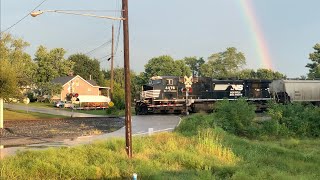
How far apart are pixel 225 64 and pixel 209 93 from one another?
7437 centimetres

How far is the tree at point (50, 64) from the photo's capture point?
372 ft

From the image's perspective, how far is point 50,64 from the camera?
115250 mm

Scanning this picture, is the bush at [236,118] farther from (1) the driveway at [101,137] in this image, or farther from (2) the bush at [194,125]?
(1) the driveway at [101,137]

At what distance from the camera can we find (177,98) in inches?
1671

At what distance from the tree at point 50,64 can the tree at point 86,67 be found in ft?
60.1

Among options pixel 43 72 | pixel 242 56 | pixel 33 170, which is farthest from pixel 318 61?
pixel 33 170

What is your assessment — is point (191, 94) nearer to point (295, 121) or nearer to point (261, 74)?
point (295, 121)

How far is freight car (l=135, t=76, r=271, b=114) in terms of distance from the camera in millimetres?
42094

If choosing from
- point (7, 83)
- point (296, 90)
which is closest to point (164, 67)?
point (296, 90)

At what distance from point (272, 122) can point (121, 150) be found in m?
12.9

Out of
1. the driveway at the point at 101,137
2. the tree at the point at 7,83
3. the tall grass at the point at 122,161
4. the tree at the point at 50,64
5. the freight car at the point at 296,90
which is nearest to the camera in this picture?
the tall grass at the point at 122,161

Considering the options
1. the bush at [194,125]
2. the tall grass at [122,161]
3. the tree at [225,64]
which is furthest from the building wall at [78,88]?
the tall grass at [122,161]

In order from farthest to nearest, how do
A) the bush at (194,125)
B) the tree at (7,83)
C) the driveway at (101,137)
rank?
the tree at (7,83) → the bush at (194,125) → the driveway at (101,137)

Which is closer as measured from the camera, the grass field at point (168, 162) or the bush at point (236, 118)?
the grass field at point (168, 162)
